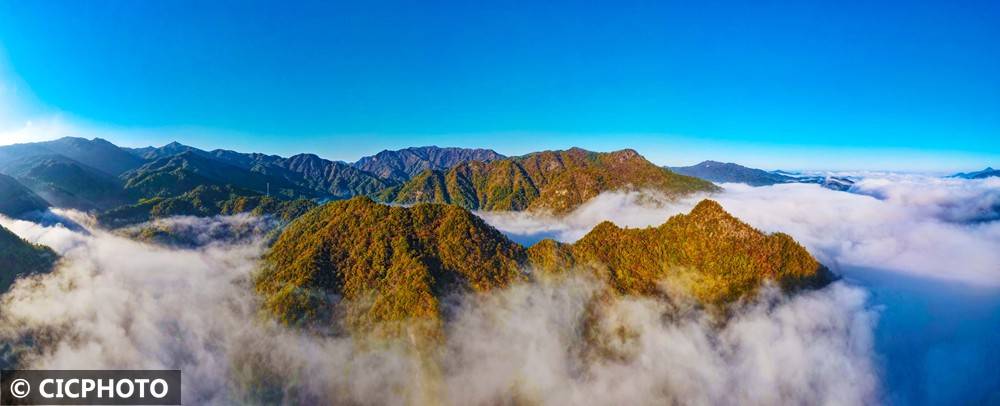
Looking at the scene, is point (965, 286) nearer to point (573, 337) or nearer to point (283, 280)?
point (573, 337)

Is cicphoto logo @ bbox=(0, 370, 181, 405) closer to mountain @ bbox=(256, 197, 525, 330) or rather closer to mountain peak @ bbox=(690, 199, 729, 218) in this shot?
mountain @ bbox=(256, 197, 525, 330)

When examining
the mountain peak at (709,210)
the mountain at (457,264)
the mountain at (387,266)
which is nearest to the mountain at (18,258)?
the mountain at (457,264)

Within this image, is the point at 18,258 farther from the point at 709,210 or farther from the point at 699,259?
the point at 709,210

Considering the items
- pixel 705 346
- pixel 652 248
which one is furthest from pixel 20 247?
pixel 705 346

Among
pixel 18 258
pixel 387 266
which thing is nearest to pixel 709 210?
pixel 387 266

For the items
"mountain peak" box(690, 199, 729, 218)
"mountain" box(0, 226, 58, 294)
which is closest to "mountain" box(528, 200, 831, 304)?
"mountain peak" box(690, 199, 729, 218)

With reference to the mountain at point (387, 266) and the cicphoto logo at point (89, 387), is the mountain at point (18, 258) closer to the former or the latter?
the cicphoto logo at point (89, 387)

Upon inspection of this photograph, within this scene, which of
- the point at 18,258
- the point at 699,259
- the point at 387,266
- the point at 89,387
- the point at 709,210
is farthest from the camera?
the point at 709,210
